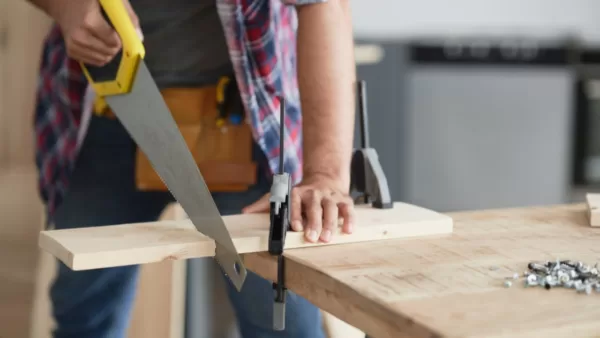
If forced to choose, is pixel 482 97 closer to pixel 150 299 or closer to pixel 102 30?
pixel 150 299

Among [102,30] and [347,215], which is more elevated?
[102,30]

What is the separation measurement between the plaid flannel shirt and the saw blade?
27 centimetres

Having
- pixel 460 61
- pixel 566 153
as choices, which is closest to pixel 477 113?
pixel 460 61

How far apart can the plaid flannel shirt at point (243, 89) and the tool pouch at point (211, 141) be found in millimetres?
52

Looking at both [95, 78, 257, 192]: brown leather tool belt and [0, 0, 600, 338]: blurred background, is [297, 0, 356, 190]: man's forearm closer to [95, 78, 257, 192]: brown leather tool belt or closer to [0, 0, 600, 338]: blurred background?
[95, 78, 257, 192]: brown leather tool belt

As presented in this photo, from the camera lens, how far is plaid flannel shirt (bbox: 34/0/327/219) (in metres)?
1.15

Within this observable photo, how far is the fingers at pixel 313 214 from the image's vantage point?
81 centimetres

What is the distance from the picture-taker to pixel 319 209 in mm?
→ 859

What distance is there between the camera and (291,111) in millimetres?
1244

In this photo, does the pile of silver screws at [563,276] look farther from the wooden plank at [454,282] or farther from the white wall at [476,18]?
the white wall at [476,18]

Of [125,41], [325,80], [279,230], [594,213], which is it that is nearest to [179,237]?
[279,230]

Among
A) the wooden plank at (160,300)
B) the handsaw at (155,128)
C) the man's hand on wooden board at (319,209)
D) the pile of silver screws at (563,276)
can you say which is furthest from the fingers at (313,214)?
the wooden plank at (160,300)

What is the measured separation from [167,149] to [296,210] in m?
0.18

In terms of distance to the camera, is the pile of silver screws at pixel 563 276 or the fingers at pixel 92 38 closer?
the pile of silver screws at pixel 563 276
